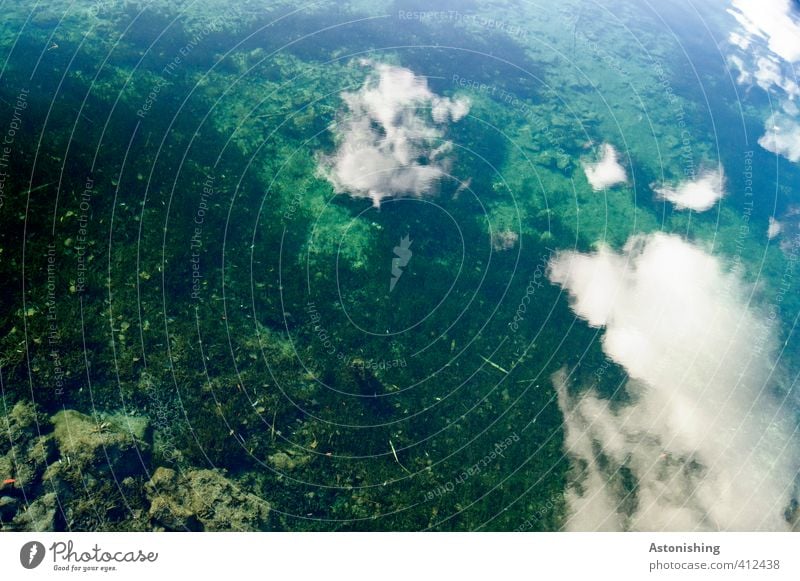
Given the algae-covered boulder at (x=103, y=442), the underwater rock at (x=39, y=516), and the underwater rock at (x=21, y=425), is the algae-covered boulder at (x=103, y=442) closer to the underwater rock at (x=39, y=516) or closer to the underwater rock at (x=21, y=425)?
the underwater rock at (x=21, y=425)

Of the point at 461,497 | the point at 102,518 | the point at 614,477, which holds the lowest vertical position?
the point at 102,518

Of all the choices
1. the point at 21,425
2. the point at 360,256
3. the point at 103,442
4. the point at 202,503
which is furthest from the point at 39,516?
the point at 360,256

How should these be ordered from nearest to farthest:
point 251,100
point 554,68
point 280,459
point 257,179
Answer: point 280,459 → point 257,179 → point 251,100 → point 554,68

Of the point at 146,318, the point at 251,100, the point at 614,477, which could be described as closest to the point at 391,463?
the point at 614,477

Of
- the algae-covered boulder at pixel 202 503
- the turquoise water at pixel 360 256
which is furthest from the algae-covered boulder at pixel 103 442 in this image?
the algae-covered boulder at pixel 202 503

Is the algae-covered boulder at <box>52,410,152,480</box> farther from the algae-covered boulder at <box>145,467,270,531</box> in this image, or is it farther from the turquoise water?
the algae-covered boulder at <box>145,467,270,531</box>

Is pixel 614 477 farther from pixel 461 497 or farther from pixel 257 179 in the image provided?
pixel 257 179

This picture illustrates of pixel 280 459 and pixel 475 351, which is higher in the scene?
pixel 475 351

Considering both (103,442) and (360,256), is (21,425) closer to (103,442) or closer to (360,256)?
(103,442)
